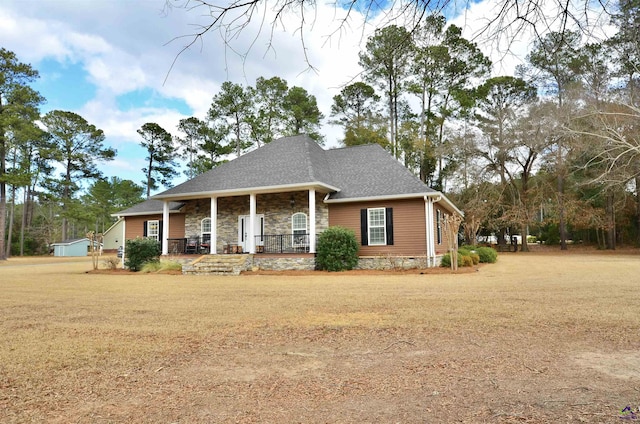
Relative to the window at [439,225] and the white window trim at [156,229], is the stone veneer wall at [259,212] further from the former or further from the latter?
the window at [439,225]

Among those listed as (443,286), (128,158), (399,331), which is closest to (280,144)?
(443,286)

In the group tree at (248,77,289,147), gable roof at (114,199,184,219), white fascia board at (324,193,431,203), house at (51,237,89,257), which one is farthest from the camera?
house at (51,237,89,257)

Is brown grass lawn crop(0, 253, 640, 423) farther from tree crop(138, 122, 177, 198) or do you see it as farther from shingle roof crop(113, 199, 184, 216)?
tree crop(138, 122, 177, 198)

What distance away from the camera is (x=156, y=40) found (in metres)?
3.04

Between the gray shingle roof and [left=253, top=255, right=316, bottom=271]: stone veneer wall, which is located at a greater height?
the gray shingle roof

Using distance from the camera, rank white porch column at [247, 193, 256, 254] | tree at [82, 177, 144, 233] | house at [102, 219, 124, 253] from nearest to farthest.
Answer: white porch column at [247, 193, 256, 254], house at [102, 219, 124, 253], tree at [82, 177, 144, 233]

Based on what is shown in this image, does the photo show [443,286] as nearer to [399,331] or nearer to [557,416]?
[399,331]

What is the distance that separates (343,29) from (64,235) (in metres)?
46.0

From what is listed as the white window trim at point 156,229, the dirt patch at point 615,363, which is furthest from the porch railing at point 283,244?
the dirt patch at point 615,363

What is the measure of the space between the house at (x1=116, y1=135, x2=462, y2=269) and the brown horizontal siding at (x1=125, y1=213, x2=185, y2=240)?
0.05 metres

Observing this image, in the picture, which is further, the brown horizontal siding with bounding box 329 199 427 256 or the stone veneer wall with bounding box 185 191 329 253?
the stone veneer wall with bounding box 185 191 329 253

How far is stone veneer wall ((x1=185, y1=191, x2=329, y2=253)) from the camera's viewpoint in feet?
56.7

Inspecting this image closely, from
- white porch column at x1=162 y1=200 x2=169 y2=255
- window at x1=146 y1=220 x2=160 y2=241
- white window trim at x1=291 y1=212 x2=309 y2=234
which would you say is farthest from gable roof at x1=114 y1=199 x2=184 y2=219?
white window trim at x1=291 y1=212 x2=309 y2=234

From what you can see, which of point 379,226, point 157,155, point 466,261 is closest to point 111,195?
point 157,155
